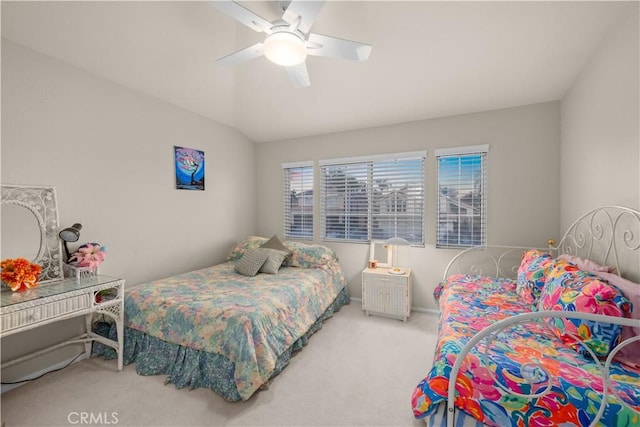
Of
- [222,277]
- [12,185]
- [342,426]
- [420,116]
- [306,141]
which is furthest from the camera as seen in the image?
[306,141]

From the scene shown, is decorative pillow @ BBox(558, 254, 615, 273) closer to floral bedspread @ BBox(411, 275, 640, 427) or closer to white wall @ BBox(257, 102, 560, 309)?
floral bedspread @ BBox(411, 275, 640, 427)

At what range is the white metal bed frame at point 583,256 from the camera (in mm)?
1038

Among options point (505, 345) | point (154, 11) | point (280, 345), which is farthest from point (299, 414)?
point (154, 11)

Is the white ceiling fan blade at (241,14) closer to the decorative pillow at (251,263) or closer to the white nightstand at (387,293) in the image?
the decorative pillow at (251,263)

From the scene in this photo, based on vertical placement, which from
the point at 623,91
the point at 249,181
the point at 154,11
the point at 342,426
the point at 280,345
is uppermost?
the point at 154,11

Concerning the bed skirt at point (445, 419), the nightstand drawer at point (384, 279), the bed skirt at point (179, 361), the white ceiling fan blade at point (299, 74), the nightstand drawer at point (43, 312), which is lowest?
the bed skirt at point (179, 361)

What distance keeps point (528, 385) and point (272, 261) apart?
8.54 ft

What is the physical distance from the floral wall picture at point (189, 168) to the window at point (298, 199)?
1259 millimetres

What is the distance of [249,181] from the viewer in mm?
4363

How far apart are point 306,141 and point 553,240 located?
3.27m

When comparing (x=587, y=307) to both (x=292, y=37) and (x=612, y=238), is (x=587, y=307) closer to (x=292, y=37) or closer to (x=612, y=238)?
(x=612, y=238)

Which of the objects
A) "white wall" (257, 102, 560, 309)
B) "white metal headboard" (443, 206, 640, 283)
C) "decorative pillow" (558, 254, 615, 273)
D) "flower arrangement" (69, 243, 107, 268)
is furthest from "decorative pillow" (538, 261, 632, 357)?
"flower arrangement" (69, 243, 107, 268)

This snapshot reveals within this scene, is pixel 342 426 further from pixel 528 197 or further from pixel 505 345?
pixel 528 197

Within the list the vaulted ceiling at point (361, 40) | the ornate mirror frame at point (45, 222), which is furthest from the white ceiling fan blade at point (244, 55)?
the ornate mirror frame at point (45, 222)
